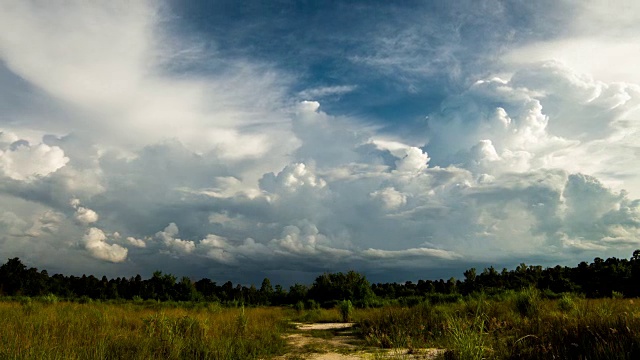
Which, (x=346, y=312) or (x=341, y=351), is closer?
(x=341, y=351)

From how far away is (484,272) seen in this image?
77438mm

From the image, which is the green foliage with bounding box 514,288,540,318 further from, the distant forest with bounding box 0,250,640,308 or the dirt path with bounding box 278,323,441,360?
the distant forest with bounding box 0,250,640,308

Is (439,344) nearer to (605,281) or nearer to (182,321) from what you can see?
(182,321)

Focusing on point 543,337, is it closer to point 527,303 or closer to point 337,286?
point 527,303

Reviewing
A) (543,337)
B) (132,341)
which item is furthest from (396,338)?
(132,341)

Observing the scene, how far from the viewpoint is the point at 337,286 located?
6150 cm

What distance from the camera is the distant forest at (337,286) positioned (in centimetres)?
5053

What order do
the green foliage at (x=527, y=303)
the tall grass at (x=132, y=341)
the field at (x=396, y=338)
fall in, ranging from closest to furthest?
the field at (x=396, y=338) < the tall grass at (x=132, y=341) < the green foliage at (x=527, y=303)

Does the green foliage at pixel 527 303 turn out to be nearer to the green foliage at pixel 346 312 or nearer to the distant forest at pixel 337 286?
the green foliage at pixel 346 312

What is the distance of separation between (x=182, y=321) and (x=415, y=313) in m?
8.57

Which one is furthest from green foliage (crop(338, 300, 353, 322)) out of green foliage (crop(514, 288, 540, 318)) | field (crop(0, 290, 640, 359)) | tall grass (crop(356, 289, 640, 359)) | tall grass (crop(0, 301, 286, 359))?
green foliage (crop(514, 288, 540, 318))

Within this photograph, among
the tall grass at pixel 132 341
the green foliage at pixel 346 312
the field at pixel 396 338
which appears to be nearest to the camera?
the field at pixel 396 338

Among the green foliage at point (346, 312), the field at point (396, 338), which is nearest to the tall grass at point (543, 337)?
the field at point (396, 338)

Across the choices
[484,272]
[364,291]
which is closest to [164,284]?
[364,291]
